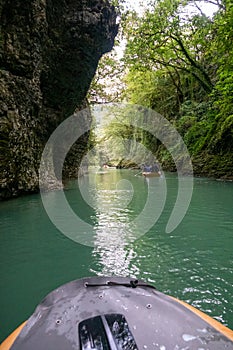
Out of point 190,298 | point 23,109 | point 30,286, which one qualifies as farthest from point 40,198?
point 190,298

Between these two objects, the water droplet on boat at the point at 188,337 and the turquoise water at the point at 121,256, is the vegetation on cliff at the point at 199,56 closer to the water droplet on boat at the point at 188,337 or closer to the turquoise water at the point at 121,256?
the turquoise water at the point at 121,256

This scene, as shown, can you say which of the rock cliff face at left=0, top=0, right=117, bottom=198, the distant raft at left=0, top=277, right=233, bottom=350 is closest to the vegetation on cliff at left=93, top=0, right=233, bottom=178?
the rock cliff face at left=0, top=0, right=117, bottom=198

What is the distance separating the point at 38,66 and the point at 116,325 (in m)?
11.0

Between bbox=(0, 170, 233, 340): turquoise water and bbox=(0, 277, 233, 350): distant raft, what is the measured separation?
2.88ft

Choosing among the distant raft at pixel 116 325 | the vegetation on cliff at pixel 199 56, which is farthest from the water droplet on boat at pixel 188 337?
the vegetation on cliff at pixel 199 56

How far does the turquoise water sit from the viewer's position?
2.81 m

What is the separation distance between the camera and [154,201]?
8836 mm

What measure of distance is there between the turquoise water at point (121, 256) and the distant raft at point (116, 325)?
0.88 m

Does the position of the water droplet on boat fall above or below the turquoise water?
above

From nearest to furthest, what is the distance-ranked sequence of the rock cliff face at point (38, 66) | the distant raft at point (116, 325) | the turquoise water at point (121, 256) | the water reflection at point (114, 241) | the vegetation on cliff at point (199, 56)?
the distant raft at point (116, 325), the turquoise water at point (121, 256), the water reflection at point (114, 241), the rock cliff face at point (38, 66), the vegetation on cliff at point (199, 56)

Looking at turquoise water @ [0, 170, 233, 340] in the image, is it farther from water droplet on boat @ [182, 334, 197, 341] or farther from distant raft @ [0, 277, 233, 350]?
water droplet on boat @ [182, 334, 197, 341]

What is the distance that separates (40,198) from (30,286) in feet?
21.8

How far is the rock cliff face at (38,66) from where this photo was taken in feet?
28.2

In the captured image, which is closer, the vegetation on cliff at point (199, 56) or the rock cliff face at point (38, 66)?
the rock cliff face at point (38, 66)
